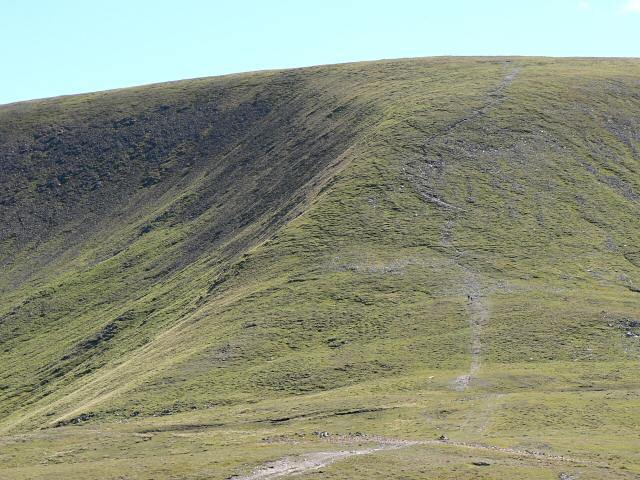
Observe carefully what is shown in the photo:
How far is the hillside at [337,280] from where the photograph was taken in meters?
67.9

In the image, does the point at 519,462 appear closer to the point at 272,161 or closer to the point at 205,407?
the point at 205,407

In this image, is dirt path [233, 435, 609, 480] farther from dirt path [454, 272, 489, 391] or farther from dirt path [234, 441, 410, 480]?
dirt path [454, 272, 489, 391]

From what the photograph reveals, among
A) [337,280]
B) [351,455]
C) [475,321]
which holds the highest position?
[337,280]

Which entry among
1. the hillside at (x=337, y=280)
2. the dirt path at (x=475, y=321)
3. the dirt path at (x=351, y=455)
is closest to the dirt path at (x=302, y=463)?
the dirt path at (x=351, y=455)

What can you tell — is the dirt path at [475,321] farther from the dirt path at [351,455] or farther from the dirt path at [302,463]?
the dirt path at [302,463]

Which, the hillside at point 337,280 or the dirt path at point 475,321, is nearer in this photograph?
the hillside at point 337,280

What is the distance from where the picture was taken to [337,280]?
102 meters

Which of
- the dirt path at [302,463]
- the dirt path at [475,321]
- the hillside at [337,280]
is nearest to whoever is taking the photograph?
the dirt path at [302,463]

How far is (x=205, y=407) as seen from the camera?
79.8 metres

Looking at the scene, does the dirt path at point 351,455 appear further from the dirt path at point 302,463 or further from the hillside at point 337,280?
the hillside at point 337,280

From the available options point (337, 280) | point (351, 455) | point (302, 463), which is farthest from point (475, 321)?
point (302, 463)

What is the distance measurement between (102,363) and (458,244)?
4066 centimetres

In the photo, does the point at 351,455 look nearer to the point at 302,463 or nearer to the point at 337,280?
the point at 302,463

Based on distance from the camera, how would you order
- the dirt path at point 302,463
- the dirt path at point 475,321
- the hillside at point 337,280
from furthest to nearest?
the dirt path at point 475,321 → the hillside at point 337,280 → the dirt path at point 302,463
